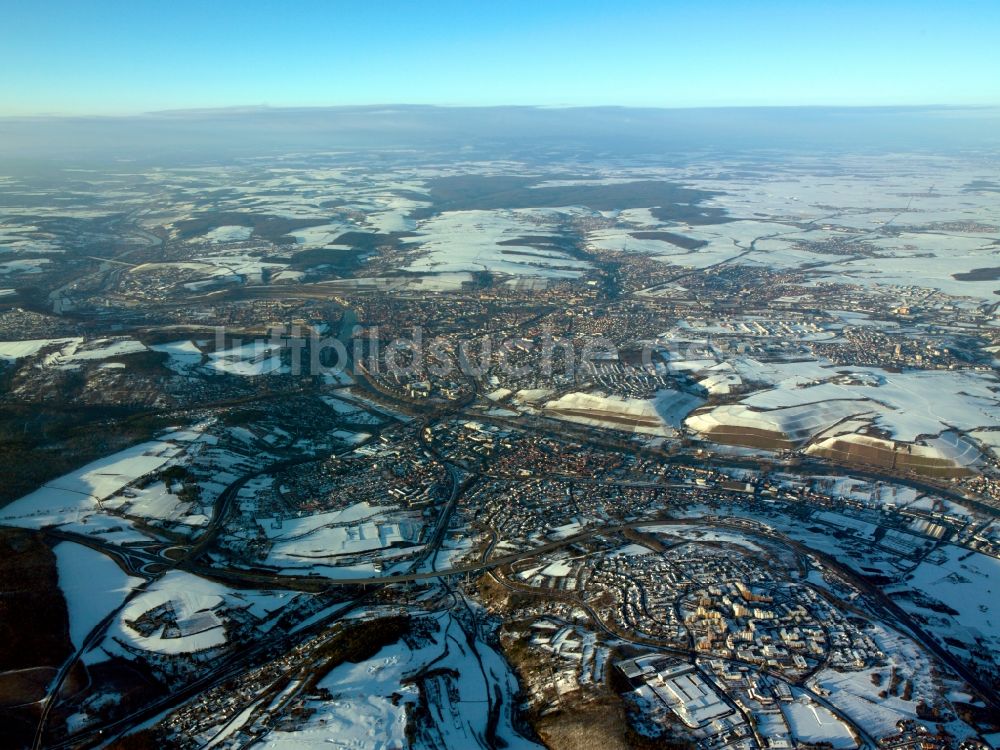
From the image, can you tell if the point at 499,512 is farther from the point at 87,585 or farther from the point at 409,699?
the point at 87,585

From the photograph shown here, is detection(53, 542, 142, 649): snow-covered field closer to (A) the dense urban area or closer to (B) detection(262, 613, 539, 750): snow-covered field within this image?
(A) the dense urban area

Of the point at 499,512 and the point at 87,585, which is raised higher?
the point at 87,585

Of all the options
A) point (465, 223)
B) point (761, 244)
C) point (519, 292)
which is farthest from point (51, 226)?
point (761, 244)

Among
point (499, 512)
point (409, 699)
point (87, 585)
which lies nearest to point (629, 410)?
point (499, 512)

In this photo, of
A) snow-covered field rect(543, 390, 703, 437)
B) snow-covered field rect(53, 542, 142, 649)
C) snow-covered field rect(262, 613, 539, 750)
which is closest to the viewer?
snow-covered field rect(262, 613, 539, 750)

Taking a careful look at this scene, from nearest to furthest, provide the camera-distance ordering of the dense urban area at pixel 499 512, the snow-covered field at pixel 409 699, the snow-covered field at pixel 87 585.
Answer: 1. the snow-covered field at pixel 409 699
2. the dense urban area at pixel 499 512
3. the snow-covered field at pixel 87 585

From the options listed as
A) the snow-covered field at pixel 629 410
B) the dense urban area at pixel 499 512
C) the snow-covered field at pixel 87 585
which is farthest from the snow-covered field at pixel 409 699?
the snow-covered field at pixel 629 410

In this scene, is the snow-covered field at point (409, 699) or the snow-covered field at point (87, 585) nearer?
the snow-covered field at point (409, 699)

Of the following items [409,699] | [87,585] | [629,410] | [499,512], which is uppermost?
[629,410]

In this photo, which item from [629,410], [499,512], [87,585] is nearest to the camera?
[87,585]

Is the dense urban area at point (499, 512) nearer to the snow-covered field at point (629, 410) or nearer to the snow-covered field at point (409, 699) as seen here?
the snow-covered field at point (409, 699)

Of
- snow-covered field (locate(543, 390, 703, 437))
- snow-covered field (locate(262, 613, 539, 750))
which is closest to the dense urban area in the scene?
snow-covered field (locate(262, 613, 539, 750))
